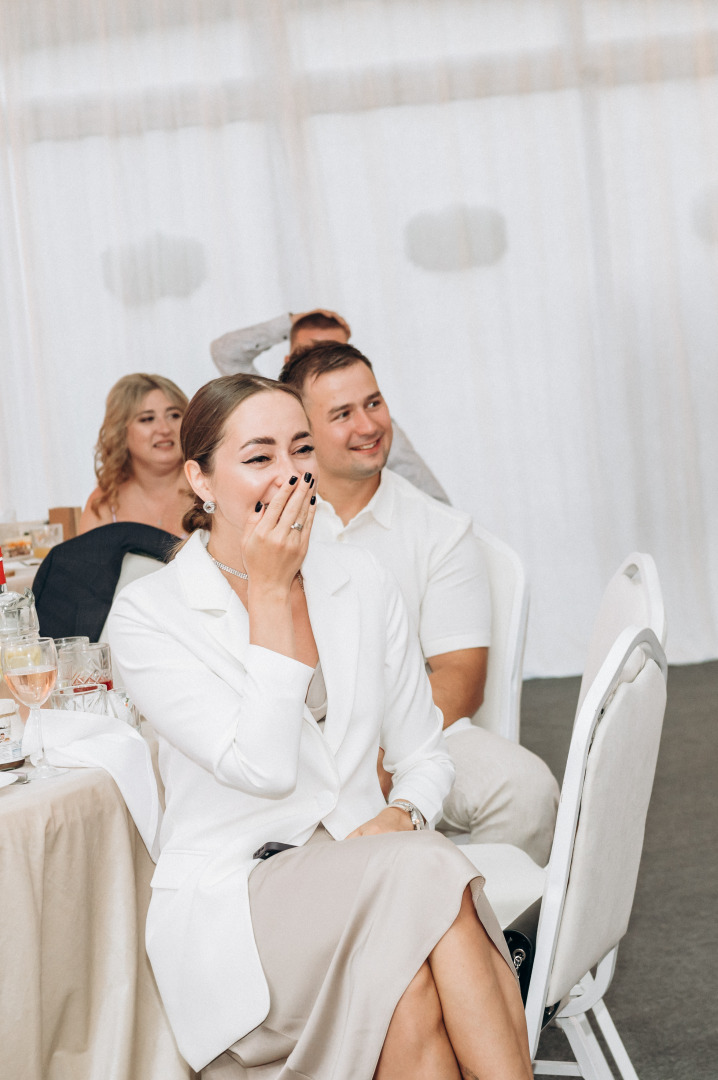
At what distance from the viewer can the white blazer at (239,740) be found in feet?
4.52

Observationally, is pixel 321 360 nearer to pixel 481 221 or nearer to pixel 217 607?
pixel 217 607

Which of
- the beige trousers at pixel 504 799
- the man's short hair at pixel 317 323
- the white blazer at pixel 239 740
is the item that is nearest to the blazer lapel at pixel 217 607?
the white blazer at pixel 239 740

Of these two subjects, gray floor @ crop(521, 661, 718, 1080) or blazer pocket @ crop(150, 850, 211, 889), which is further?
gray floor @ crop(521, 661, 718, 1080)

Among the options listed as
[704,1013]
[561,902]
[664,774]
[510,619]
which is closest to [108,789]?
[561,902]

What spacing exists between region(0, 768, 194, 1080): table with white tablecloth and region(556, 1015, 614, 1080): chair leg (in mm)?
551

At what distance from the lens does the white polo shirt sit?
2.31 metres

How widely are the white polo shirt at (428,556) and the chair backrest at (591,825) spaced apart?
2.99 feet

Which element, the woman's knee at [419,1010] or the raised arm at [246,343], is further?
the raised arm at [246,343]

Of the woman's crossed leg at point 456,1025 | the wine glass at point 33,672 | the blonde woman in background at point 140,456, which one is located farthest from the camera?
the blonde woman in background at point 140,456

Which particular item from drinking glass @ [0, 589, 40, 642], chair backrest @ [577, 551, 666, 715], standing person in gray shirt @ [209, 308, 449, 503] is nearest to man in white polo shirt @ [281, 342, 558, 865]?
standing person in gray shirt @ [209, 308, 449, 503]

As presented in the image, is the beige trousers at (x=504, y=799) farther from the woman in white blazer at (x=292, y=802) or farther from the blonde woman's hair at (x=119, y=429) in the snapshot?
the blonde woman's hair at (x=119, y=429)

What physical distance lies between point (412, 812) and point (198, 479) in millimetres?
604

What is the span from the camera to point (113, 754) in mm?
1484

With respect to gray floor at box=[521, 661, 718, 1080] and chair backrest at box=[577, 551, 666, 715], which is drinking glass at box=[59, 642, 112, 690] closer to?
chair backrest at box=[577, 551, 666, 715]
